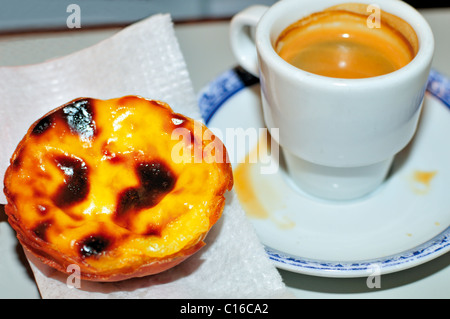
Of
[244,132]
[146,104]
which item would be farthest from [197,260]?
[244,132]

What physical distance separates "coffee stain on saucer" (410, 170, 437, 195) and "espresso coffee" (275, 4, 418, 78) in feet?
0.67

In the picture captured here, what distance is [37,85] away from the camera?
3.27ft

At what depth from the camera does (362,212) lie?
0.96 m

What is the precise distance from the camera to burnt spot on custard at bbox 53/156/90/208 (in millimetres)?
773

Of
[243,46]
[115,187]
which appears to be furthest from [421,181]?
[115,187]

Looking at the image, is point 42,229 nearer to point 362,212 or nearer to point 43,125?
point 43,125

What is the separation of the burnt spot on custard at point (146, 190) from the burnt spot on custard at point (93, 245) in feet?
0.20

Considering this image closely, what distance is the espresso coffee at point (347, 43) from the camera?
0.94m

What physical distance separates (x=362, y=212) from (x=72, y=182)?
48 centimetres

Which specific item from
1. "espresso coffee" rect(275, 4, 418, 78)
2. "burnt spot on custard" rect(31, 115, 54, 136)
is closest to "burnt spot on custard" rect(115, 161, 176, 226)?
"burnt spot on custard" rect(31, 115, 54, 136)

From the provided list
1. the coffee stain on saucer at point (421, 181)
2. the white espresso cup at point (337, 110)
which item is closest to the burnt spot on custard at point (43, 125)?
the white espresso cup at point (337, 110)

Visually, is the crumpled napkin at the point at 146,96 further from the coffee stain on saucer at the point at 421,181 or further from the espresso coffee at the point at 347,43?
the coffee stain on saucer at the point at 421,181

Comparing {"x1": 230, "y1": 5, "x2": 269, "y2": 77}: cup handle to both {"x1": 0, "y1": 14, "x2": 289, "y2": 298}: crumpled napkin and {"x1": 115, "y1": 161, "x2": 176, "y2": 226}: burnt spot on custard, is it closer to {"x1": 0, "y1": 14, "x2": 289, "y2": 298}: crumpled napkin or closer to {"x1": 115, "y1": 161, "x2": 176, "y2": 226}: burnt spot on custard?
{"x1": 0, "y1": 14, "x2": 289, "y2": 298}: crumpled napkin

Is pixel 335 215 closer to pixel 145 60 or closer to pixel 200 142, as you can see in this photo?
pixel 200 142
